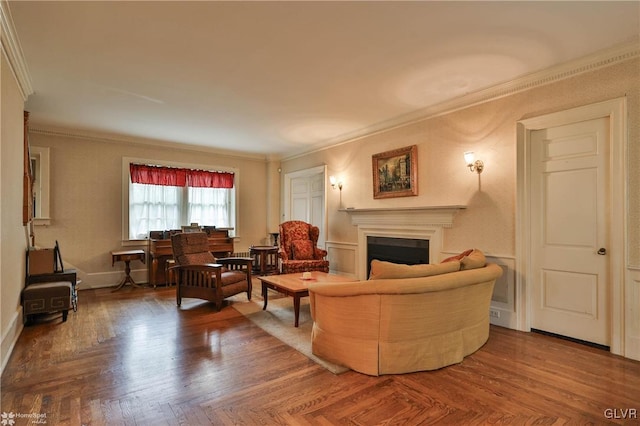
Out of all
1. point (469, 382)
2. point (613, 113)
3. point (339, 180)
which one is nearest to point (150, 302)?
point (339, 180)

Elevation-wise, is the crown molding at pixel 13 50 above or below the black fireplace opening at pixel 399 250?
above

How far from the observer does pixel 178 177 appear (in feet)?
21.0

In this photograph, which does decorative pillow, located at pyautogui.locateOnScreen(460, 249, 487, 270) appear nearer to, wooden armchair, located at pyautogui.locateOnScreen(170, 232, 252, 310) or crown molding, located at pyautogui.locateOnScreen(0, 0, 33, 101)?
wooden armchair, located at pyautogui.locateOnScreen(170, 232, 252, 310)

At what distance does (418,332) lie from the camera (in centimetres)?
253

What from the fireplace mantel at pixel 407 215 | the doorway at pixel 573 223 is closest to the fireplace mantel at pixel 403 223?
the fireplace mantel at pixel 407 215

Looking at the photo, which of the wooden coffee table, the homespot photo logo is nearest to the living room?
the homespot photo logo

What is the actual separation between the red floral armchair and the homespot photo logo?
350 cm

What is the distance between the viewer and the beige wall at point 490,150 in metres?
2.86

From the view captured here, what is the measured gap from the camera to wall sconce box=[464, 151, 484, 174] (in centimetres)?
388

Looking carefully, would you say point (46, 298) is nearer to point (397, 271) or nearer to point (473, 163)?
point (397, 271)

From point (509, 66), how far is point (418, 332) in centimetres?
272

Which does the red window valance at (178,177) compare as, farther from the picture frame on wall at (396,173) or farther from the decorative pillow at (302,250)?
the picture frame on wall at (396,173)

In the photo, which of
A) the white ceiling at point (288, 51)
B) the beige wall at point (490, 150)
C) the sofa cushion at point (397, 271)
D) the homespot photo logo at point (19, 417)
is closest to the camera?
the homespot photo logo at point (19, 417)

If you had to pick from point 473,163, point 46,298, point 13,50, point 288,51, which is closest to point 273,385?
point 288,51
